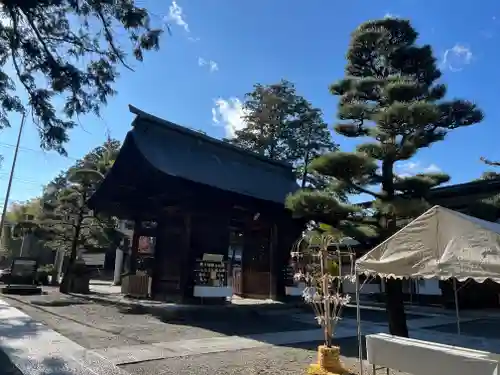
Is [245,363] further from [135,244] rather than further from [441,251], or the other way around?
[135,244]

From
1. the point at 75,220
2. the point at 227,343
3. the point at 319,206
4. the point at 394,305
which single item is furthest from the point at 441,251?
the point at 75,220

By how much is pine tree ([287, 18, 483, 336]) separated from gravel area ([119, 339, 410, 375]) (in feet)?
6.52

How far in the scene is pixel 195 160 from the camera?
590 inches

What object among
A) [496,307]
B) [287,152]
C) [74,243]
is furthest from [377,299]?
[74,243]

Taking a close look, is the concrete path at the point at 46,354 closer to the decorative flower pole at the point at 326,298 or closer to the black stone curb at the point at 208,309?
the decorative flower pole at the point at 326,298

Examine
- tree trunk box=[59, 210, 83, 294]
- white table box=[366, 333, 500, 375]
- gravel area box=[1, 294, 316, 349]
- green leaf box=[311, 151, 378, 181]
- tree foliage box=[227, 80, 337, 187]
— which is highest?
tree foliage box=[227, 80, 337, 187]

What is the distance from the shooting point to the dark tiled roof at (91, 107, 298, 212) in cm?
1341

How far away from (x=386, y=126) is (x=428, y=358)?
4658mm

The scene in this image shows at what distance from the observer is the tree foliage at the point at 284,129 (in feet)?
93.8

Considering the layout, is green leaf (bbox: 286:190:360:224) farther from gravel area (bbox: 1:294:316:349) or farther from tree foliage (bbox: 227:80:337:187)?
tree foliage (bbox: 227:80:337:187)

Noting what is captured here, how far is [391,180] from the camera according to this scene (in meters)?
8.34

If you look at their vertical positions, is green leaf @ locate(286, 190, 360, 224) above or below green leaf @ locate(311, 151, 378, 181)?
below

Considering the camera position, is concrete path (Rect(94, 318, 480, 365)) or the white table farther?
concrete path (Rect(94, 318, 480, 365))

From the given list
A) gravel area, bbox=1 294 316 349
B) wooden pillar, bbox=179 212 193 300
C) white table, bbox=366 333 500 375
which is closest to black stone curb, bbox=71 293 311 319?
gravel area, bbox=1 294 316 349
